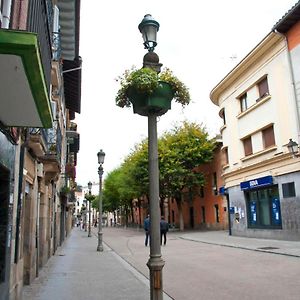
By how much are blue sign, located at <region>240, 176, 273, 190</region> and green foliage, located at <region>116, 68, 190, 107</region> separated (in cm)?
1834

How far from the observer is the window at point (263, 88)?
2424cm

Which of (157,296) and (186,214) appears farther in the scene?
(186,214)

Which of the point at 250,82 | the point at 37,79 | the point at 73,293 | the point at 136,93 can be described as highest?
the point at 250,82

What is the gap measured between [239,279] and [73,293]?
4.04 meters

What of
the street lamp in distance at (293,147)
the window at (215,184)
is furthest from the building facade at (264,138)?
the window at (215,184)

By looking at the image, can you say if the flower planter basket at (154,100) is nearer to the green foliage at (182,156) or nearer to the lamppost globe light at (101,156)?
the lamppost globe light at (101,156)

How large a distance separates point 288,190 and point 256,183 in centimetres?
312

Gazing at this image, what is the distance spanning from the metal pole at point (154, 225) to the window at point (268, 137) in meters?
19.3

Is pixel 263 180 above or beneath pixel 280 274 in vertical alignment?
above

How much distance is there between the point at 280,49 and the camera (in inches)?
878

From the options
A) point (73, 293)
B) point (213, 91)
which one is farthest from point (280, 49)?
point (73, 293)

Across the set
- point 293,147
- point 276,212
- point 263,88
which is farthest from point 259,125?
point 276,212

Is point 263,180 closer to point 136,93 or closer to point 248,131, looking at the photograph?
point 248,131

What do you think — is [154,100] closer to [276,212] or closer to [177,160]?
[276,212]
